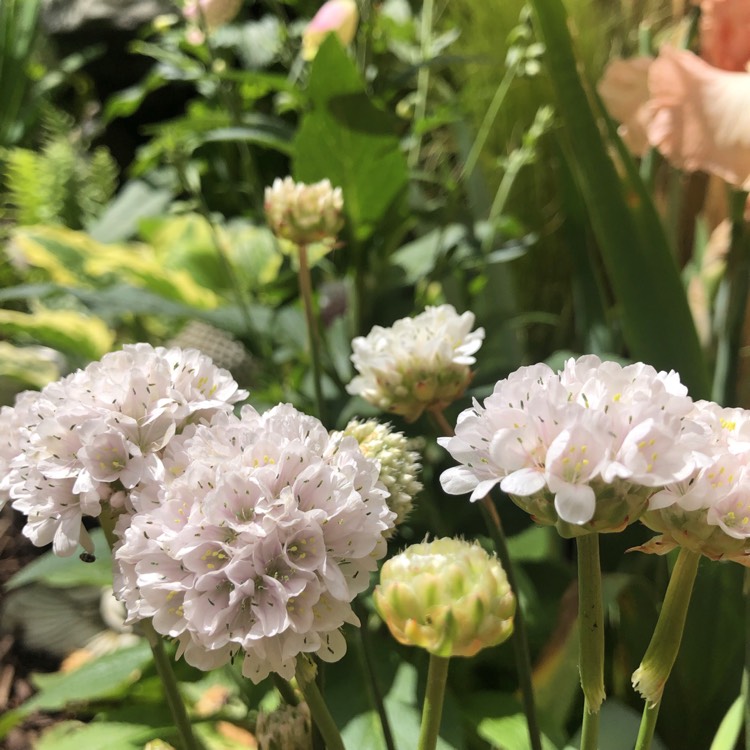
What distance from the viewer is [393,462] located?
0.68ft

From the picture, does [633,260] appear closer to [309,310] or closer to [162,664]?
[309,310]

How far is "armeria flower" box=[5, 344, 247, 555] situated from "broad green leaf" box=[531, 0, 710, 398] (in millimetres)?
236

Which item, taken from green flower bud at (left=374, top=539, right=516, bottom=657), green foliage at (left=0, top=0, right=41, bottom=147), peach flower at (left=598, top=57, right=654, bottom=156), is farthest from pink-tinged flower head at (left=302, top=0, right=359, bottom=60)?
green foliage at (left=0, top=0, right=41, bottom=147)

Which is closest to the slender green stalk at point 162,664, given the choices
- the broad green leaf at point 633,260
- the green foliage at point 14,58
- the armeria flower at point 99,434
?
the armeria flower at point 99,434

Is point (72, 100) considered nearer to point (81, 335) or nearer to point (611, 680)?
point (81, 335)

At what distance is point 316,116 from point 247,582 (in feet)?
1.08

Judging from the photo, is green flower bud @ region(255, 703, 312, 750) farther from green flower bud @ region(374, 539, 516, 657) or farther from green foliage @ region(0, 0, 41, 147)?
green foliage @ region(0, 0, 41, 147)

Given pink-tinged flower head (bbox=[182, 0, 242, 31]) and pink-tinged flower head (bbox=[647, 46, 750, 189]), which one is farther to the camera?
pink-tinged flower head (bbox=[182, 0, 242, 31])

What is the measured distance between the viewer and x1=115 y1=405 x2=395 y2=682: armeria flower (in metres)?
0.16

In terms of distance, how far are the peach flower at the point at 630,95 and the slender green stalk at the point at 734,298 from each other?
0.22ft

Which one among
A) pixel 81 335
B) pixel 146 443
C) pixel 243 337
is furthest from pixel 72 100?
pixel 146 443

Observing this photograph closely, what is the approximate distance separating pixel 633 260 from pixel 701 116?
74 millimetres

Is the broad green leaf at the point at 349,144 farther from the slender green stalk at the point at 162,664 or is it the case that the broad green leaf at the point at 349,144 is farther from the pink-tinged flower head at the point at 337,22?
the slender green stalk at the point at 162,664

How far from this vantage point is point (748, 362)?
508mm
